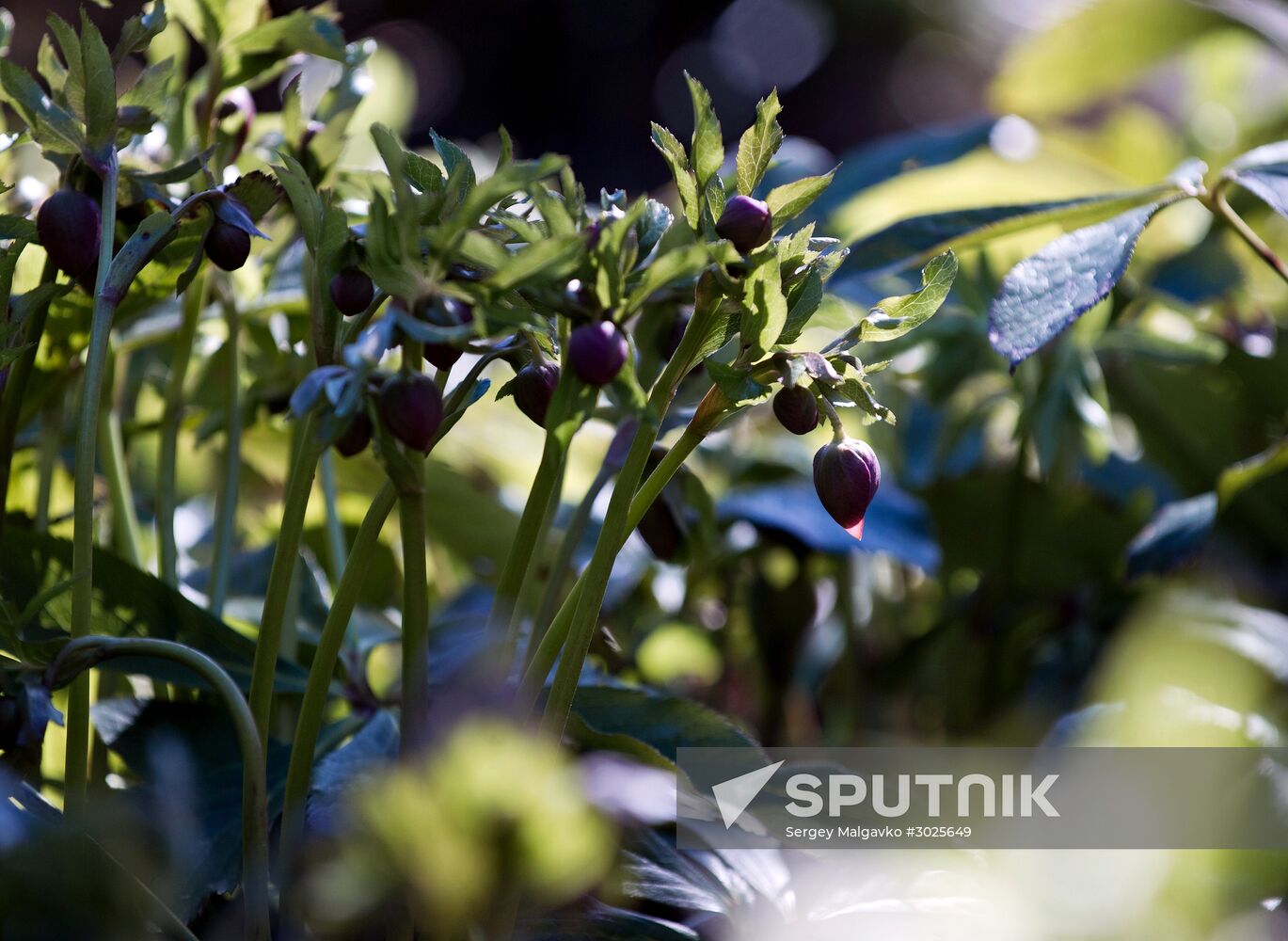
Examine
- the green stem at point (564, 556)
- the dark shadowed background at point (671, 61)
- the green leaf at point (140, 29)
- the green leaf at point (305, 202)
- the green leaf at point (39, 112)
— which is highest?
the green leaf at point (140, 29)

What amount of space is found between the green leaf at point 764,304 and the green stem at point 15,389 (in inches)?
7.9

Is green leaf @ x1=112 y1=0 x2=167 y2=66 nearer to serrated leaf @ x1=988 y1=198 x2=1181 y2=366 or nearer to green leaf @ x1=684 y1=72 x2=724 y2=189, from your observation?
green leaf @ x1=684 y1=72 x2=724 y2=189

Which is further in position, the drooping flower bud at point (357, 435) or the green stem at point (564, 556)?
the green stem at point (564, 556)

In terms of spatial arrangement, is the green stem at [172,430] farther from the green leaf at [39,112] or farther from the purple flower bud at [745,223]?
the purple flower bud at [745,223]

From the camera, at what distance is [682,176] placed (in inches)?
10.6

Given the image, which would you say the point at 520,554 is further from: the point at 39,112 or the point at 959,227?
the point at 959,227

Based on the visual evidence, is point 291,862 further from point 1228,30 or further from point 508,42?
point 508,42

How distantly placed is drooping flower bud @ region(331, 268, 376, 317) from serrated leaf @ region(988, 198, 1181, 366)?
0.18 meters

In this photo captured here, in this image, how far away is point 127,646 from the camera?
259 millimetres

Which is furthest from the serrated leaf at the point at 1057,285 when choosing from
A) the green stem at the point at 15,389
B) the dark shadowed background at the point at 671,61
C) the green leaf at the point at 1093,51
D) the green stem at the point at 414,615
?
the dark shadowed background at the point at 671,61

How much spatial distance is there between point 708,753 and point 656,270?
181mm

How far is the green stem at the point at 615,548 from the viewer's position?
0.28 meters

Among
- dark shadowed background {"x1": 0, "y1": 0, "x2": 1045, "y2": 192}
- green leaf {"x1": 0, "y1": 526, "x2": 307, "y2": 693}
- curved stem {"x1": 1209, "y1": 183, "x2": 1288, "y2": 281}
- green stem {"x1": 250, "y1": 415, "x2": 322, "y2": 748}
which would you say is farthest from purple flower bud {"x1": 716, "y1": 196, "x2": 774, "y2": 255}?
dark shadowed background {"x1": 0, "y1": 0, "x2": 1045, "y2": 192}

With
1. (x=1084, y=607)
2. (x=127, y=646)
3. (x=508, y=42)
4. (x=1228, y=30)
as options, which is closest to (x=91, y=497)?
(x=127, y=646)
